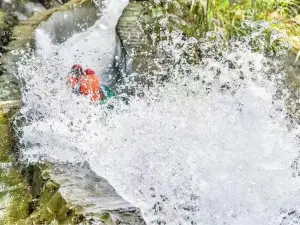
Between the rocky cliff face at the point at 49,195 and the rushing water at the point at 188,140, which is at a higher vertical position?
the rocky cliff face at the point at 49,195

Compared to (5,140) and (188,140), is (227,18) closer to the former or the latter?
(188,140)

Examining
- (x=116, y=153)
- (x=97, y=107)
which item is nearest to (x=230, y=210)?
(x=116, y=153)

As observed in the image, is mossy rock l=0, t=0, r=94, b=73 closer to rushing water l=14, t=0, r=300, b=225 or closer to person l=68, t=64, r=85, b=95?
rushing water l=14, t=0, r=300, b=225

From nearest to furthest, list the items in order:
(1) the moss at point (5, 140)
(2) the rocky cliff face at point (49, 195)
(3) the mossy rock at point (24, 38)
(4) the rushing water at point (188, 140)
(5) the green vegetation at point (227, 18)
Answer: (2) the rocky cliff face at point (49, 195) → (4) the rushing water at point (188, 140) → (1) the moss at point (5, 140) → (5) the green vegetation at point (227, 18) → (3) the mossy rock at point (24, 38)

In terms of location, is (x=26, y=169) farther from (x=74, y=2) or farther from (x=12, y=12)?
(x=12, y=12)

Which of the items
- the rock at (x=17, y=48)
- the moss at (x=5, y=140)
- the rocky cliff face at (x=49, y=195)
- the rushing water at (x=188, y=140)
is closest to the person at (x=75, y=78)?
the rushing water at (x=188, y=140)

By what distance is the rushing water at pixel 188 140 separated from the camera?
3.23m

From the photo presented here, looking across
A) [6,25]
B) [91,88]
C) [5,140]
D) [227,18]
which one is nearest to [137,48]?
[91,88]

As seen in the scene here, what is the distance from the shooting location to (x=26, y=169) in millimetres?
3262

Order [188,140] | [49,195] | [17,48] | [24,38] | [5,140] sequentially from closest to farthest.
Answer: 1. [49,195]
2. [5,140]
3. [188,140]
4. [17,48]
5. [24,38]

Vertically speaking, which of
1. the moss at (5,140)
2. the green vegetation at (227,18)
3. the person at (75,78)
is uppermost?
the green vegetation at (227,18)

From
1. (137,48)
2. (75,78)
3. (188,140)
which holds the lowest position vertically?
(188,140)

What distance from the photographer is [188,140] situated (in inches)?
155

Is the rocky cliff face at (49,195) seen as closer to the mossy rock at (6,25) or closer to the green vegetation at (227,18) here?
the green vegetation at (227,18)
